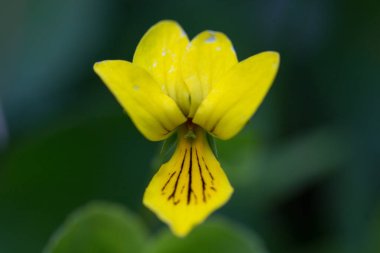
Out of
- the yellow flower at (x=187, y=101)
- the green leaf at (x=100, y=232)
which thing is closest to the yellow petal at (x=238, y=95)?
the yellow flower at (x=187, y=101)

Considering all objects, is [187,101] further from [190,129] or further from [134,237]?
[134,237]

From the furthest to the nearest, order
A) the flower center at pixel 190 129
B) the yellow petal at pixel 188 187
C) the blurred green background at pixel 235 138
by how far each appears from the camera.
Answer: the blurred green background at pixel 235 138 < the flower center at pixel 190 129 < the yellow petal at pixel 188 187

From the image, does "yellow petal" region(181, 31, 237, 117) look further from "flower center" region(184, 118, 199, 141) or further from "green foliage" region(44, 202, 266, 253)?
"green foliage" region(44, 202, 266, 253)

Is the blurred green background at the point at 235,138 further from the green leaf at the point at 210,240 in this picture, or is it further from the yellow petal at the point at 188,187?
the yellow petal at the point at 188,187

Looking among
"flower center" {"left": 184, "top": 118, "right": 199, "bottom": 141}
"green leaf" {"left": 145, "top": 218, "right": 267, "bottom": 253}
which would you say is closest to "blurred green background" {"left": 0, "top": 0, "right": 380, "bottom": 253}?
"green leaf" {"left": 145, "top": 218, "right": 267, "bottom": 253}

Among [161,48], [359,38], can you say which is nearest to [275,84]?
[359,38]

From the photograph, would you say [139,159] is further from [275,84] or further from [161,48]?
[161,48]

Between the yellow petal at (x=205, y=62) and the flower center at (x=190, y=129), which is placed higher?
the yellow petal at (x=205, y=62)
